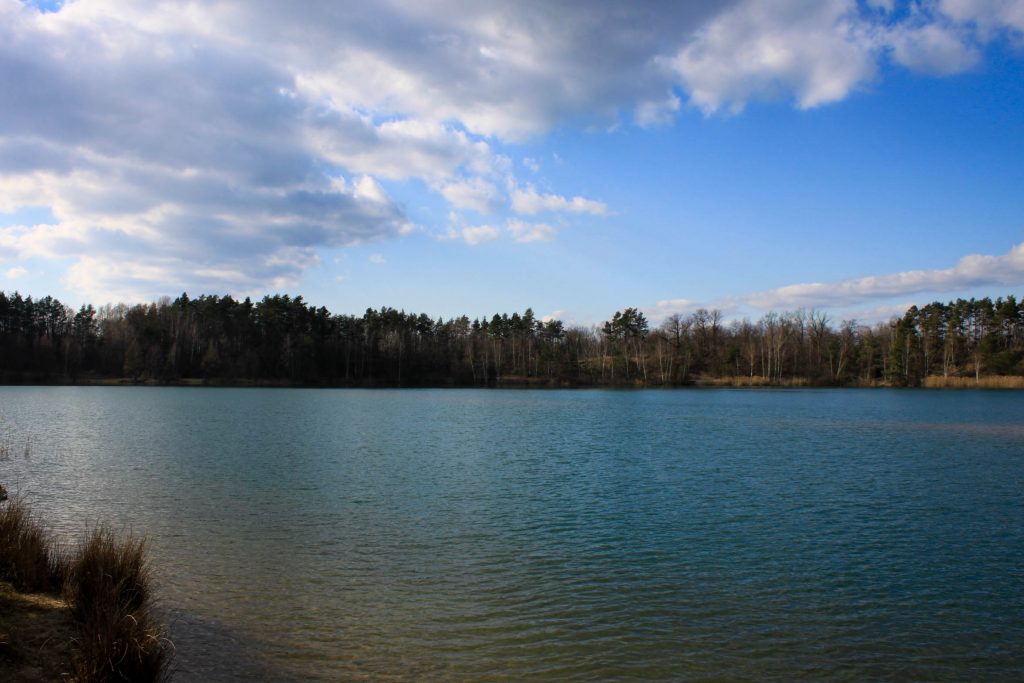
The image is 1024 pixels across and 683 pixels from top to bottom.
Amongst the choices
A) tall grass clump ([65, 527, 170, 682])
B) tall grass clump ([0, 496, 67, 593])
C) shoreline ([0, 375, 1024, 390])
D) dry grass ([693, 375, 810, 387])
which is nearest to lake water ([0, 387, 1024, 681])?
tall grass clump ([65, 527, 170, 682])

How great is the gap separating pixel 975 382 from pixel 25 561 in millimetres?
110318

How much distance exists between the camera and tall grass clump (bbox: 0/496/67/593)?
885 centimetres

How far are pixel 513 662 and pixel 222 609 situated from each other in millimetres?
4654

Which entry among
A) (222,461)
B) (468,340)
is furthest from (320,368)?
Answer: (222,461)

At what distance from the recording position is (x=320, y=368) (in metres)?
110

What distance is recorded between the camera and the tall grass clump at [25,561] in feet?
29.0

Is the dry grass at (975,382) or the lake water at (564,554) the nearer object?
the lake water at (564,554)

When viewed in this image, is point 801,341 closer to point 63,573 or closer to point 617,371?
point 617,371

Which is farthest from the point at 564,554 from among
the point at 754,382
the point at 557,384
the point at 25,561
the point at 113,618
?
the point at 557,384

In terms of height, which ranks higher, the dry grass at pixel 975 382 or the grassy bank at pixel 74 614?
the dry grass at pixel 975 382

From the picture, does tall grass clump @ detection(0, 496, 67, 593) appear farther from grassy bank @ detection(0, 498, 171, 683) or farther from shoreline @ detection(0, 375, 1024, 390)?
shoreline @ detection(0, 375, 1024, 390)

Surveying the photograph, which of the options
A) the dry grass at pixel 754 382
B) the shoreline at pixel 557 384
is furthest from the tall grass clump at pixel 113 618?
the dry grass at pixel 754 382

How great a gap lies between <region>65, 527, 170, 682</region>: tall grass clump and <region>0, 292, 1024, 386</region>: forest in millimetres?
100260

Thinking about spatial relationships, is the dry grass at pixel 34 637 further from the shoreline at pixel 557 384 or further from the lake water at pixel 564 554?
the shoreline at pixel 557 384
